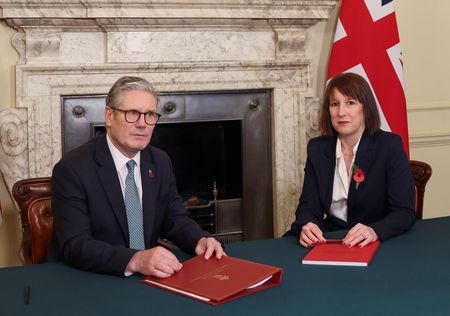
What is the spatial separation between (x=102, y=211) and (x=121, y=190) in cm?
10

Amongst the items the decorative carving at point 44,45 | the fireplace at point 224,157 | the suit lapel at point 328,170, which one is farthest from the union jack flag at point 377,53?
the decorative carving at point 44,45

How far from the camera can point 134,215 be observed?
2.03 metres

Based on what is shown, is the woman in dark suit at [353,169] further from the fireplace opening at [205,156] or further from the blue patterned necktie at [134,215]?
the fireplace opening at [205,156]

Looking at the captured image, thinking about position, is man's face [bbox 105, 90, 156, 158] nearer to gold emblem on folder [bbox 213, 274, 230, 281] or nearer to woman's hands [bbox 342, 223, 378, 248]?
gold emblem on folder [bbox 213, 274, 230, 281]

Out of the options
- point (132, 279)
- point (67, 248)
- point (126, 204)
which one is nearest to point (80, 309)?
point (132, 279)

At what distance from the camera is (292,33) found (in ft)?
12.4

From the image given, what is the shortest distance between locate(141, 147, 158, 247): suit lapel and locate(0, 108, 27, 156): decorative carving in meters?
1.47

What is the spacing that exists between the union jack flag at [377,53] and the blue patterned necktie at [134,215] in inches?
81.5

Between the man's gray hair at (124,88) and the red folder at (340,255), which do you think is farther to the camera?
the man's gray hair at (124,88)

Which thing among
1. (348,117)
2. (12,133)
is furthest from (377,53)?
(12,133)

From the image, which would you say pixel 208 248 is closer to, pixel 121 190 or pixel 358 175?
pixel 121 190

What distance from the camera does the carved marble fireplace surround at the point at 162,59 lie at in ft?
10.9

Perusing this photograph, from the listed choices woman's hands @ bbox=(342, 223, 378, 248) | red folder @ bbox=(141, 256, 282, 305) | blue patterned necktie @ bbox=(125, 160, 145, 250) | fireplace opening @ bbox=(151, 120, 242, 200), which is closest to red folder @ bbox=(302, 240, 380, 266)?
woman's hands @ bbox=(342, 223, 378, 248)

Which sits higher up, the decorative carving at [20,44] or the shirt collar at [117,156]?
the decorative carving at [20,44]
